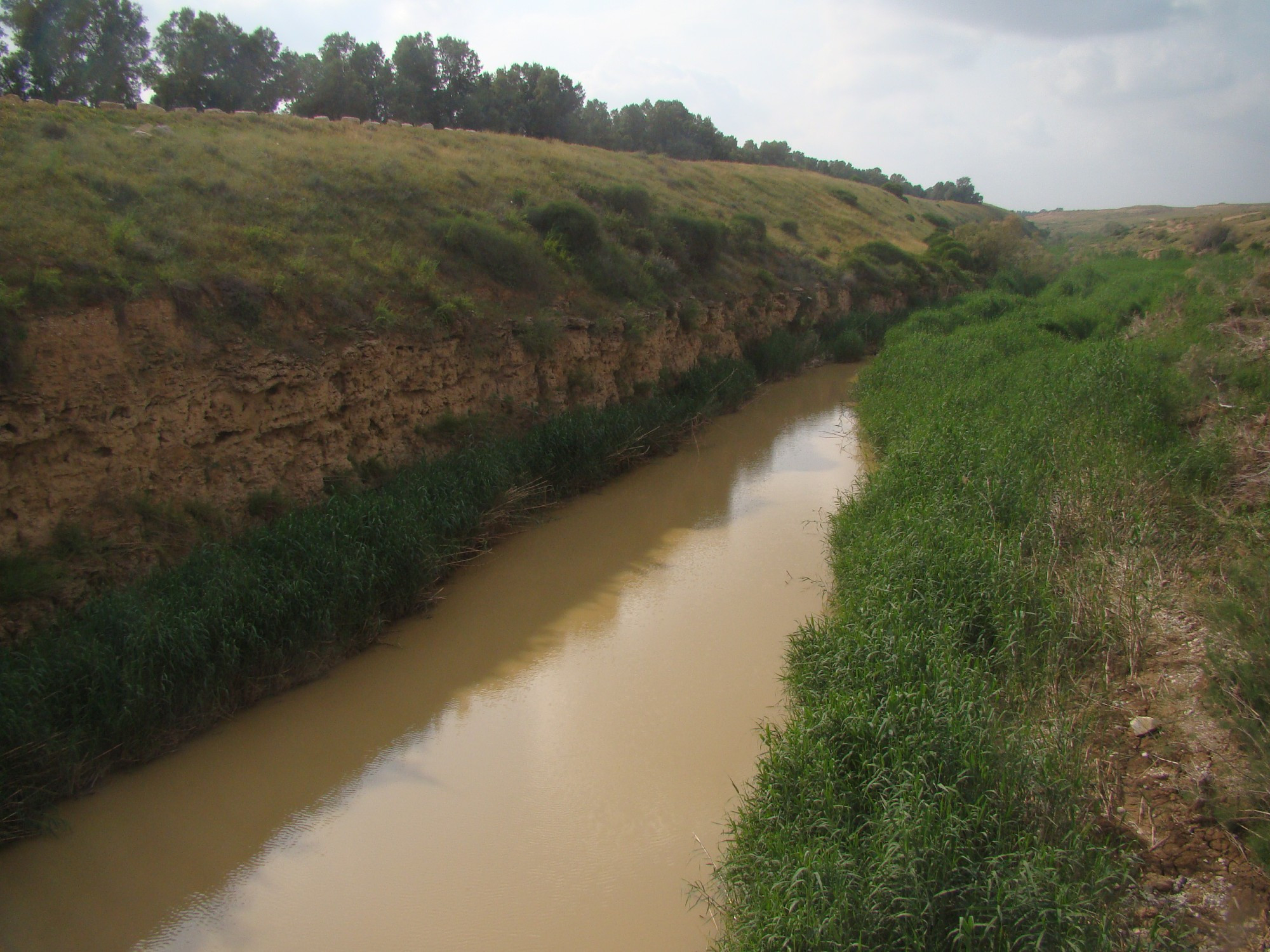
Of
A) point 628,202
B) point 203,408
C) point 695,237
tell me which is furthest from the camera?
point 695,237

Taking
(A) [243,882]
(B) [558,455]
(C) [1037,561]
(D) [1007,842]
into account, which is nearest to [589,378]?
(B) [558,455]

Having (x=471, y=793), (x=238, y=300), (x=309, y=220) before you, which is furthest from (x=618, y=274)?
(x=471, y=793)

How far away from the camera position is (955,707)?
17.5ft

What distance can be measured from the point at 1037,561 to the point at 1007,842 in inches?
150

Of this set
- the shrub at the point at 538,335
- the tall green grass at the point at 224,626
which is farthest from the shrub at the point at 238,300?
the shrub at the point at 538,335

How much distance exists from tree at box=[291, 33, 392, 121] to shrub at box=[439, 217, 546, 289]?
71.9 feet

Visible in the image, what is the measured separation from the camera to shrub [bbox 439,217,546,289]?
47.0ft

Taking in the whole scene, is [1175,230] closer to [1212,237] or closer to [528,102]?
[1212,237]

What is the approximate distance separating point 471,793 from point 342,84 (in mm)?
33778

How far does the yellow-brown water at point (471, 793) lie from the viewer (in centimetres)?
523

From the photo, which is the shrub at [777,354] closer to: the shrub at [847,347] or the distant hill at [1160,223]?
the shrub at [847,347]

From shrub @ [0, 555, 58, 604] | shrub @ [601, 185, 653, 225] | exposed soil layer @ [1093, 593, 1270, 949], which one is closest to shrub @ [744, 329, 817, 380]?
shrub @ [601, 185, 653, 225]

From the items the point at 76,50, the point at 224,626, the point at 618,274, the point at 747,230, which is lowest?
the point at 224,626

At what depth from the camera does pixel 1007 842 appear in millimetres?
4285
